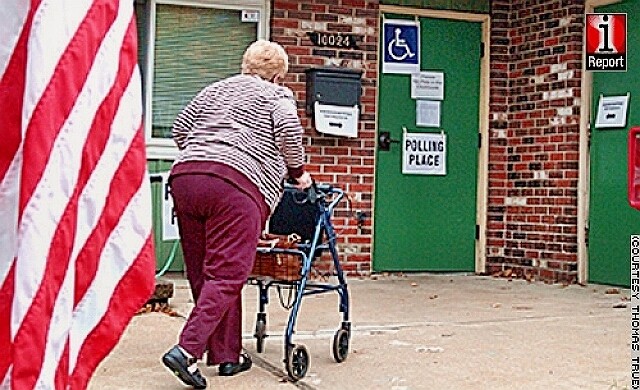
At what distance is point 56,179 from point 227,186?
2270mm

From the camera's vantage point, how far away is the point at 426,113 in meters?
8.27

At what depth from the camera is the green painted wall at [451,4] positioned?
8.26m

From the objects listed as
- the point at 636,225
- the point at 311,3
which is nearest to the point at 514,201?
the point at 636,225

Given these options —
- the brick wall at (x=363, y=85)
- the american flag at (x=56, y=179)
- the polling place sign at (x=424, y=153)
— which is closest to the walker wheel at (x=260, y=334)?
the american flag at (x=56, y=179)

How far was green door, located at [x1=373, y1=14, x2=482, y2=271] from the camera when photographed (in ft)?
26.7

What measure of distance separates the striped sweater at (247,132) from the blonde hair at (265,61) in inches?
3.8

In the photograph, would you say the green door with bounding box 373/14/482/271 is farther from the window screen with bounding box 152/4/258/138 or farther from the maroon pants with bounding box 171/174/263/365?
the maroon pants with bounding box 171/174/263/365

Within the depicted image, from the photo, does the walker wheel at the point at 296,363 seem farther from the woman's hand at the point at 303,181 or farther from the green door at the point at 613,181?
the green door at the point at 613,181

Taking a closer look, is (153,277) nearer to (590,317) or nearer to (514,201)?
(590,317)

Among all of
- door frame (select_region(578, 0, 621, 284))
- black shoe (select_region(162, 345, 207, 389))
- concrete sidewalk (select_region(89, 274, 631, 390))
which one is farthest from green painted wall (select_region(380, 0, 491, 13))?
black shoe (select_region(162, 345, 207, 389))

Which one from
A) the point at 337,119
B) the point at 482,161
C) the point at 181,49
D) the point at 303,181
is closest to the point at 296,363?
the point at 303,181

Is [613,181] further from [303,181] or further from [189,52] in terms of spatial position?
[303,181]

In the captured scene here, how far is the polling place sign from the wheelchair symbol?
643mm

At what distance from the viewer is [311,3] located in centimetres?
788
